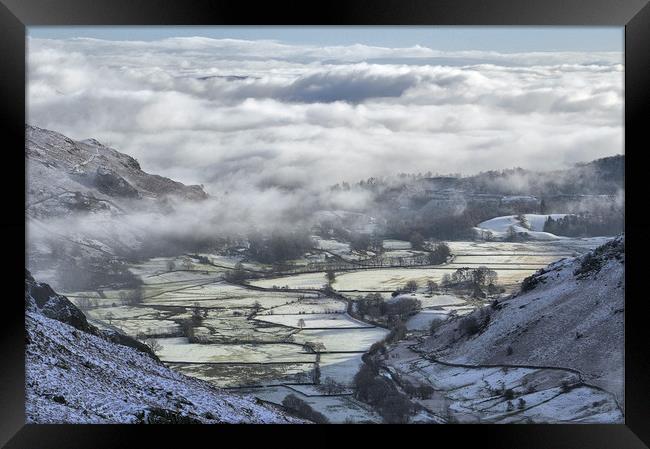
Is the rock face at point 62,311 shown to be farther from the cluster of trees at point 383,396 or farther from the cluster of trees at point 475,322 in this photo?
the cluster of trees at point 475,322

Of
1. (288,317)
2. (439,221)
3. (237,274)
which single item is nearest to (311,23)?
(439,221)

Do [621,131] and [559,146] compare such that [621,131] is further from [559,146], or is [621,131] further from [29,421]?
[29,421]

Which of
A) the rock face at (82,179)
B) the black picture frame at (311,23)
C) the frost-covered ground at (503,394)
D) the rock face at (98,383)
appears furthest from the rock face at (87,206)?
the frost-covered ground at (503,394)

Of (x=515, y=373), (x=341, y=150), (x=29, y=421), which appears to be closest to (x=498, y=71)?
(x=341, y=150)

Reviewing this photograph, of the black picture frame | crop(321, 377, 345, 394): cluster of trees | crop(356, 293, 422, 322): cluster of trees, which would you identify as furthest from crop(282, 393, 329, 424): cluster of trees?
crop(356, 293, 422, 322): cluster of trees

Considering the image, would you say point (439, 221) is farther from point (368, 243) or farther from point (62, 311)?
point (62, 311)

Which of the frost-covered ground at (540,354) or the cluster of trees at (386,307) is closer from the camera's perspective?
the frost-covered ground at (540,354)

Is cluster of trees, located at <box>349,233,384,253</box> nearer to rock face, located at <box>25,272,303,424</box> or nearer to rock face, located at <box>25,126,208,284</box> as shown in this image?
rock face, located at <box>25,126,208,284</box>
